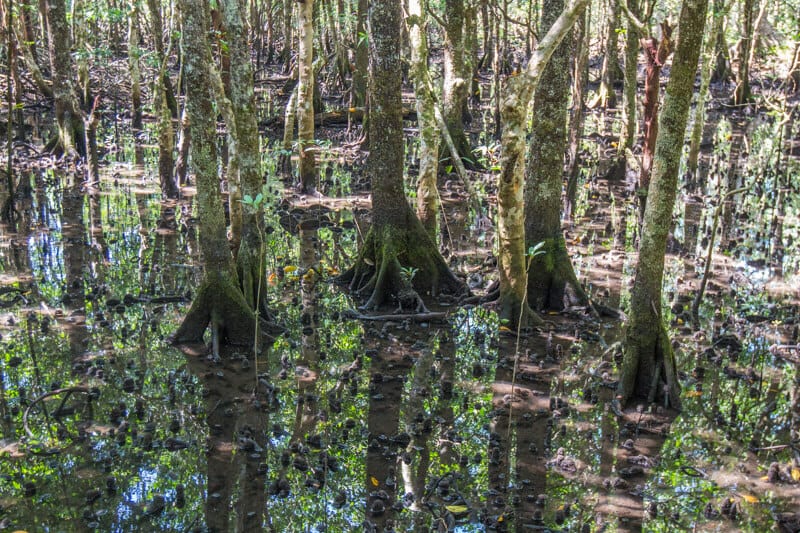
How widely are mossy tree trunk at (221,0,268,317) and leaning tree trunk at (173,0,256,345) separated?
40cm

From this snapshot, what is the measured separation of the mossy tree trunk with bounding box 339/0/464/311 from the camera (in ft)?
28.4

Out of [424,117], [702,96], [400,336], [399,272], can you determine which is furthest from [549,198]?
[702,96]

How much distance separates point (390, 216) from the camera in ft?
29.3

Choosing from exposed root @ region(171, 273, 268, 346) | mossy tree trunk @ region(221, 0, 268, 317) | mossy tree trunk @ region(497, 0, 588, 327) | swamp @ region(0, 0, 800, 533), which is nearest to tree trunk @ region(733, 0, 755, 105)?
swamp @ region(0, 0, 800, 533)

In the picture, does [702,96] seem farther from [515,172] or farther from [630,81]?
[515,172]

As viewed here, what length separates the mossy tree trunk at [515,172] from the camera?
6.80 metres

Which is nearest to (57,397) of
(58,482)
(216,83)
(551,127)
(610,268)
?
(58,482)

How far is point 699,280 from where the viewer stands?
9.76 meters

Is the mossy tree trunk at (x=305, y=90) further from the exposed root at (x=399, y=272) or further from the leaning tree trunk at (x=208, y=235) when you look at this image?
the leaning tree trunk at (x=208, y=235)

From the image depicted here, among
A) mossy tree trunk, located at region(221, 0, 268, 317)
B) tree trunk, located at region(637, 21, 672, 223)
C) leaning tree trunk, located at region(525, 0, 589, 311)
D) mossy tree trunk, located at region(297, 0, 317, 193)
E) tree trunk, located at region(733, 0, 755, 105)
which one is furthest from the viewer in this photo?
tree trunk, located at region(733, 0, 755, 105)

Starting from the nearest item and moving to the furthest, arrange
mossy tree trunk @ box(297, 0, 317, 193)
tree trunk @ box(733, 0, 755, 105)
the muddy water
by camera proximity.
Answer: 1. the muddy water
2. mossy tree trunk @ box(297, 0, 317, 193)
3. tree trunk @ box(733, 0, 755, 105)

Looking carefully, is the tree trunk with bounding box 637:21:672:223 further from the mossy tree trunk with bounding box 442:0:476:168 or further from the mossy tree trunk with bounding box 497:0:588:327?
the mossy tree trunk with bounding box 442:0:476:168

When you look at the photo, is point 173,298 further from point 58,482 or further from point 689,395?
point 689,395

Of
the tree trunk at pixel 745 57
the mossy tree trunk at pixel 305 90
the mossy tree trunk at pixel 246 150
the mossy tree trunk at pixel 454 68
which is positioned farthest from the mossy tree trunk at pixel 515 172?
the tree trunk at pixel 745 57
